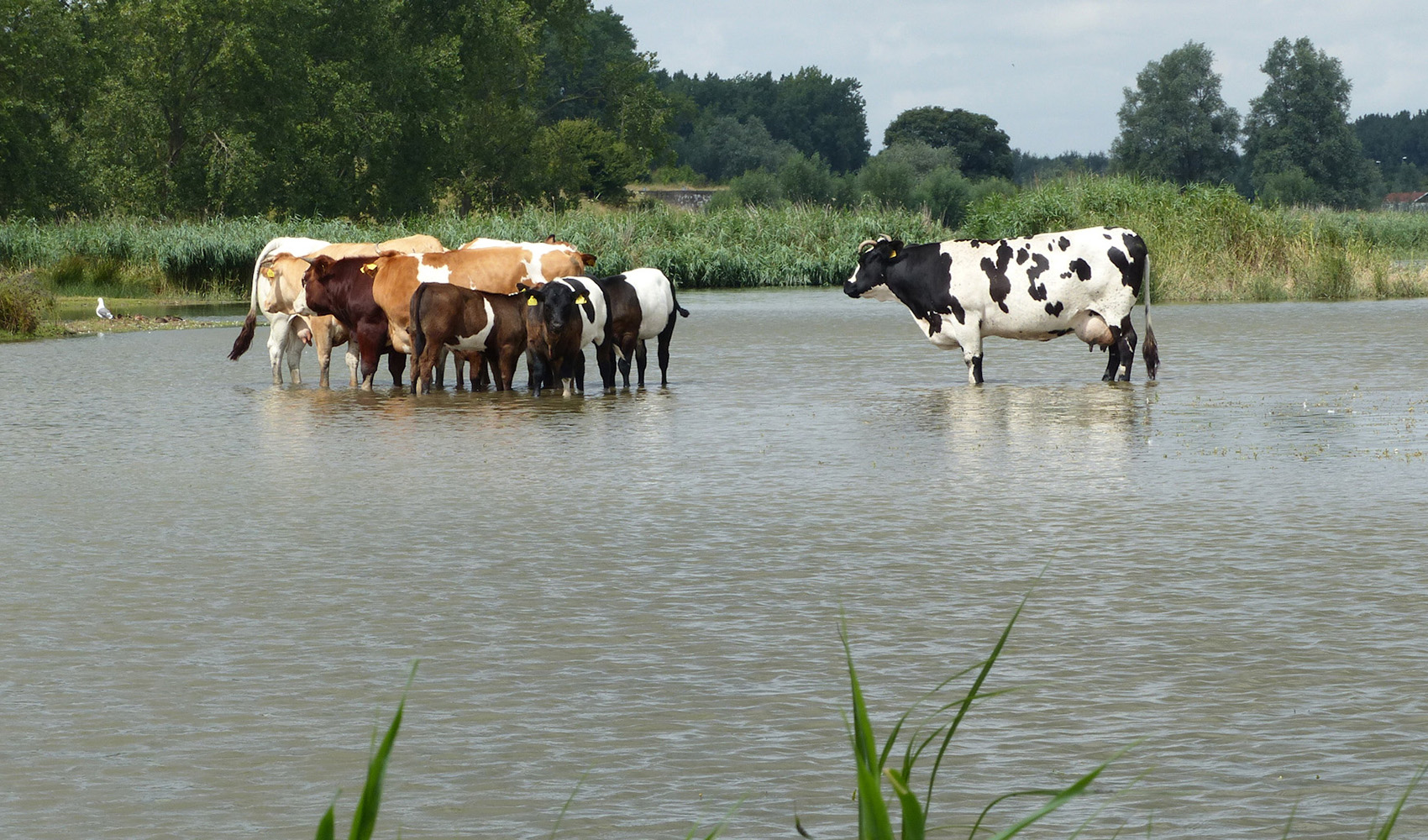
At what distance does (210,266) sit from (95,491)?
33410 mm

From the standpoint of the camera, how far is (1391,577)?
752cm

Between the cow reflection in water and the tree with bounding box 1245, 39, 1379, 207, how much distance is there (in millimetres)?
114213

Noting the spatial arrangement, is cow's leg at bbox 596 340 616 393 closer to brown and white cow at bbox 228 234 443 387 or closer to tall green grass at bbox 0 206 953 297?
brown and white cow at bbox 228 234 443 387

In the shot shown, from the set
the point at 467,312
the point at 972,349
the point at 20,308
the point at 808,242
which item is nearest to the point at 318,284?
the point at 467,312

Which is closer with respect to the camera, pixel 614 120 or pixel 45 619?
pixel 45 619

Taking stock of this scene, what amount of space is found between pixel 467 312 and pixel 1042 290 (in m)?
5.67

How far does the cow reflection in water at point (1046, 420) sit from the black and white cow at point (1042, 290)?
970 millimetres

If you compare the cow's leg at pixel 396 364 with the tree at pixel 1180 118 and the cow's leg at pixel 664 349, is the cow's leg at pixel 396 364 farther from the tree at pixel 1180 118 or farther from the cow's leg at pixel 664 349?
the tree at pixel 1180 118

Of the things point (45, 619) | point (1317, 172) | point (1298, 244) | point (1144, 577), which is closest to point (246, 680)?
point (45, 619)

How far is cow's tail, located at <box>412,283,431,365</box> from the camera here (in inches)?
676

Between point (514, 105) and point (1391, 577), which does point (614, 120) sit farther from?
point (1391, 577)

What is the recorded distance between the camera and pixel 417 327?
1736 centimetres

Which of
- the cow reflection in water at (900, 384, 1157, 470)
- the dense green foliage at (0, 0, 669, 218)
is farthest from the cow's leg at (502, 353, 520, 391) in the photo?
the dense green foliage at (0, 0, 669, 218)

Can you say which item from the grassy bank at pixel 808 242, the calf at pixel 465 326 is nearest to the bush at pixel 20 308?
the grassy bank at pixel 808 242
